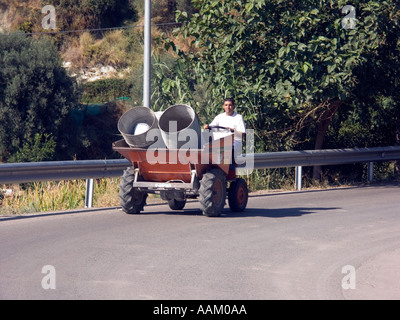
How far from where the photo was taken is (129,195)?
11.7 m

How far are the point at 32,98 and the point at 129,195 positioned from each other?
20311mm

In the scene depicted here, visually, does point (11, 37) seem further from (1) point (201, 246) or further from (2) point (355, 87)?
(1) point (201, 246)

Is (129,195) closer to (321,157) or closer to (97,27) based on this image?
(321,157)

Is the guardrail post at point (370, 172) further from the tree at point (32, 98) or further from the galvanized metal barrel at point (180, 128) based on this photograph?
the tree at point (32, 98)

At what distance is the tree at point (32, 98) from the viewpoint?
30.3m

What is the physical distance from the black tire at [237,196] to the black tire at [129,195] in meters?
1.57

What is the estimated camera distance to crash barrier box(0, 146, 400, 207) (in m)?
12.2

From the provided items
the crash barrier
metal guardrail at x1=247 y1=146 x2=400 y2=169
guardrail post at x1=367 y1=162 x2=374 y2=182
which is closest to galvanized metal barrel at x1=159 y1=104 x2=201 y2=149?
A: the crash barrier

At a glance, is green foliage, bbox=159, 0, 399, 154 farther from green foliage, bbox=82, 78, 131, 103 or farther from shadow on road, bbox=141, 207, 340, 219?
green foliage, bbox=82, 78, 131, 103

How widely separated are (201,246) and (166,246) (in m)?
0.47

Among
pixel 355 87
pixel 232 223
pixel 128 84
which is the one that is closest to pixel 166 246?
pixel 232 223

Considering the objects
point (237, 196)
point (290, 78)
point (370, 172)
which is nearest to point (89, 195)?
point (237, 196)

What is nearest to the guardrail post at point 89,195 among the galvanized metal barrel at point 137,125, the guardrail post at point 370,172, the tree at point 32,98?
the galvanized metal barrel at point 137,125

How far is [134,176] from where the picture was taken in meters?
11.7
